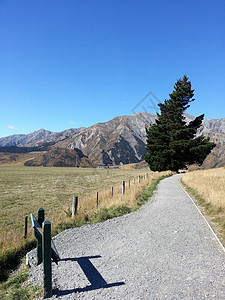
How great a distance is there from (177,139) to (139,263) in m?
33.5

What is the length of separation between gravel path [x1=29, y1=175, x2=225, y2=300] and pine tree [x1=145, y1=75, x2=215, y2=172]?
91.3ft

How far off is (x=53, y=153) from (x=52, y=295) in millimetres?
153621

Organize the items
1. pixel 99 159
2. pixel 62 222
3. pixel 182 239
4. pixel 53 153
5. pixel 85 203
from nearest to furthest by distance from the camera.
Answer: pixel 182 239 → pixel 62 222 → pixel 85 203 → pixel 53 153 → pixel 99 159

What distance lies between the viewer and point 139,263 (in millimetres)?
4391

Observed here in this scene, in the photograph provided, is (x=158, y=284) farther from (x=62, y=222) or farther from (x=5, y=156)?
(x=5, y=156)

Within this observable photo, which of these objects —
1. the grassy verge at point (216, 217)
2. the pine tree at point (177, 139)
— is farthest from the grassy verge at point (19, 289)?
the pine tree at point (177, 139)

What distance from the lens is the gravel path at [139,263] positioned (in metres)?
3.45

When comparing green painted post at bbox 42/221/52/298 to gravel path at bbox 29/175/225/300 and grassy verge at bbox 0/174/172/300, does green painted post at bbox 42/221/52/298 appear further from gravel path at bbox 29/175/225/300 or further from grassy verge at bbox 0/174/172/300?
grassy verge at bbox 0/174/172/300

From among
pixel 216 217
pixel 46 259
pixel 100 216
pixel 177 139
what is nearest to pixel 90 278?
pixel 46 259

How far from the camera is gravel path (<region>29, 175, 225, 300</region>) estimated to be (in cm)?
345

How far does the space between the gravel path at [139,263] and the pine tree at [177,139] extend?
2782 cm

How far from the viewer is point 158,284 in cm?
358

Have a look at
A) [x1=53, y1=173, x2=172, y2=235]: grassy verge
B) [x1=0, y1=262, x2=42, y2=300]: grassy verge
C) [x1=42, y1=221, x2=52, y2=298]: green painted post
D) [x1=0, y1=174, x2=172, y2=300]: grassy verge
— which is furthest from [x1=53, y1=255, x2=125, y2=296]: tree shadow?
[x1=53, y1=173, x2=172, y2=235]: grassy verge

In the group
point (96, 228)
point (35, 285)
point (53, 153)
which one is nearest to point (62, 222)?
point (96, 228)
